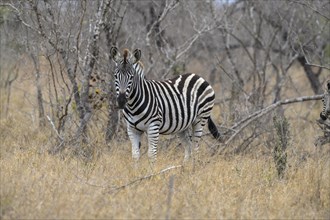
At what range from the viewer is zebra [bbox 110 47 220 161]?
25.5 feet

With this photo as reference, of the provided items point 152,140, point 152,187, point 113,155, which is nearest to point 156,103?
point 152,140

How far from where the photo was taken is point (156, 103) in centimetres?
841

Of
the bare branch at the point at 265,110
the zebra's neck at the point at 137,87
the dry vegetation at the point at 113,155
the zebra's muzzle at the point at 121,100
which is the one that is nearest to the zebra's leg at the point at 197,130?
the dry vegetation at the point at 113,155

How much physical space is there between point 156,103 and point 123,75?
0.86 m

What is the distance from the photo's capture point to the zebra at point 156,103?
778 centimetres

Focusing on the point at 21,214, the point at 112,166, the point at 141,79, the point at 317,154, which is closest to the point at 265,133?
the point at 317,154

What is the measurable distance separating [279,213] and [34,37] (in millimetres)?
5467

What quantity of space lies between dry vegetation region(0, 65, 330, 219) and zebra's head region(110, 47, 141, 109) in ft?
2.60

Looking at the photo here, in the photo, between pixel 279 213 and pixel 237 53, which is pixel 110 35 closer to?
pixel 279 213

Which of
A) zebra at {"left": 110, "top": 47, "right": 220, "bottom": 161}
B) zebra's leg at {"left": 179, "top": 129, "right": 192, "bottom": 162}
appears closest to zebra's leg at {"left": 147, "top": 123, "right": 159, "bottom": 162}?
zebra at {"left": 110, "top": 47, "right": 220, "bottom": 161}

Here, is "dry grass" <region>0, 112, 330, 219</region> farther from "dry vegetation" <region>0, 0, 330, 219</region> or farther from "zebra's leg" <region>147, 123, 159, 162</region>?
"zebra's leg" <region>147, 123, 159, 162</region>

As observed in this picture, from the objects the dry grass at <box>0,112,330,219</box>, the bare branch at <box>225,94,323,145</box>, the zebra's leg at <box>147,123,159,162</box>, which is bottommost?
the dry grass at <box>0,112,330,219</box>

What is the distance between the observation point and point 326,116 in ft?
25.9

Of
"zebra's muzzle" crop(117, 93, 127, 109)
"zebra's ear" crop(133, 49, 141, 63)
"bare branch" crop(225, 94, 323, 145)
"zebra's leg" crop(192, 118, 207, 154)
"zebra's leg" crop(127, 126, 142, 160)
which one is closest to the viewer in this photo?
"zebra's muzzle" crop(117, 93, 127, 109)
